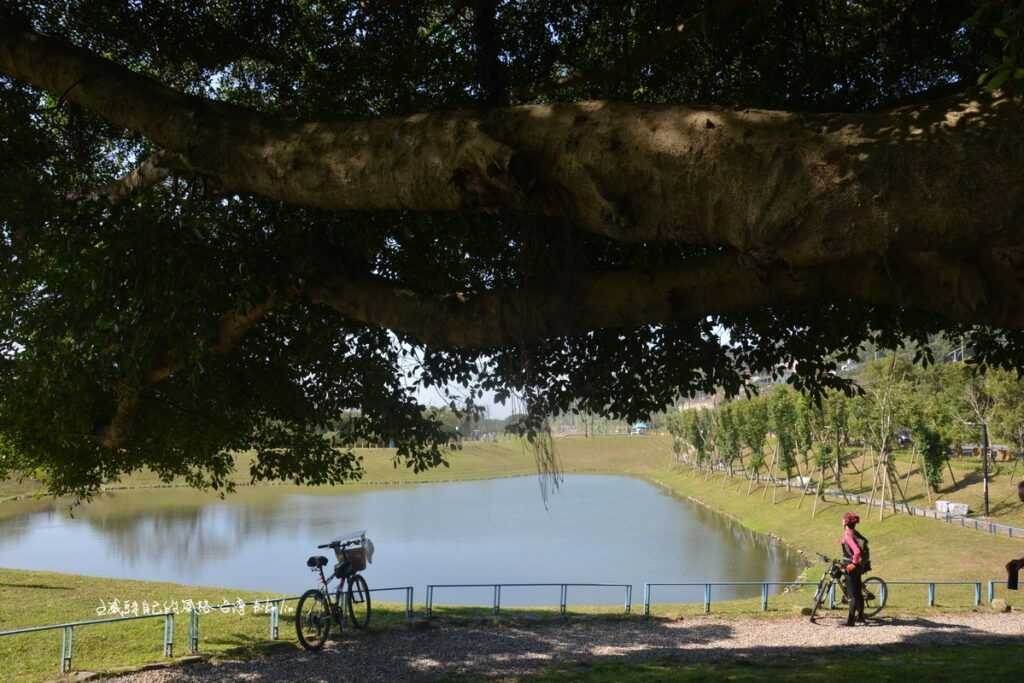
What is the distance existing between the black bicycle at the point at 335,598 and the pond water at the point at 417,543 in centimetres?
1340

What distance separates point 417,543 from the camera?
120ft

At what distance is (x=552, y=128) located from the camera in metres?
3.84

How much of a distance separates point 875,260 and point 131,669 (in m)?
8.91

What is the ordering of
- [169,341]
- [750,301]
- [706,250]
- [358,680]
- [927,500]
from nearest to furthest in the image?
[750,301] < [169,341] < [706,250] < [358,680] < [927,500]

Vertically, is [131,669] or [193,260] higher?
[193,260]

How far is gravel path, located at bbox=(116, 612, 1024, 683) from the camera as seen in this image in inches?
346


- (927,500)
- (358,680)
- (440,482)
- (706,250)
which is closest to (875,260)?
(706,250)

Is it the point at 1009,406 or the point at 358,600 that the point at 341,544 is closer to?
the point at 358,600

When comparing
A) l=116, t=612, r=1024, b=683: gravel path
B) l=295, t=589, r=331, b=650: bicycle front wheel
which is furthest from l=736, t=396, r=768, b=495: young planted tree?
l=295, t=589, r=331, b=650: bicycle front wheel

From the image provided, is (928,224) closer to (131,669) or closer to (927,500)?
(131,669)

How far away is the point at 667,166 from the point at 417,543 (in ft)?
114

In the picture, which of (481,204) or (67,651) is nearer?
(481,204)

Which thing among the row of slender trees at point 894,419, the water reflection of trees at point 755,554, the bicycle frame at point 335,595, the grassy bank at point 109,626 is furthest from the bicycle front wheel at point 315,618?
the row of slender trees at point 894,419

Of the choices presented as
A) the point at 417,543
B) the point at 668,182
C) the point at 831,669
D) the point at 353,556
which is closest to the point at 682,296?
the point at 668,182
